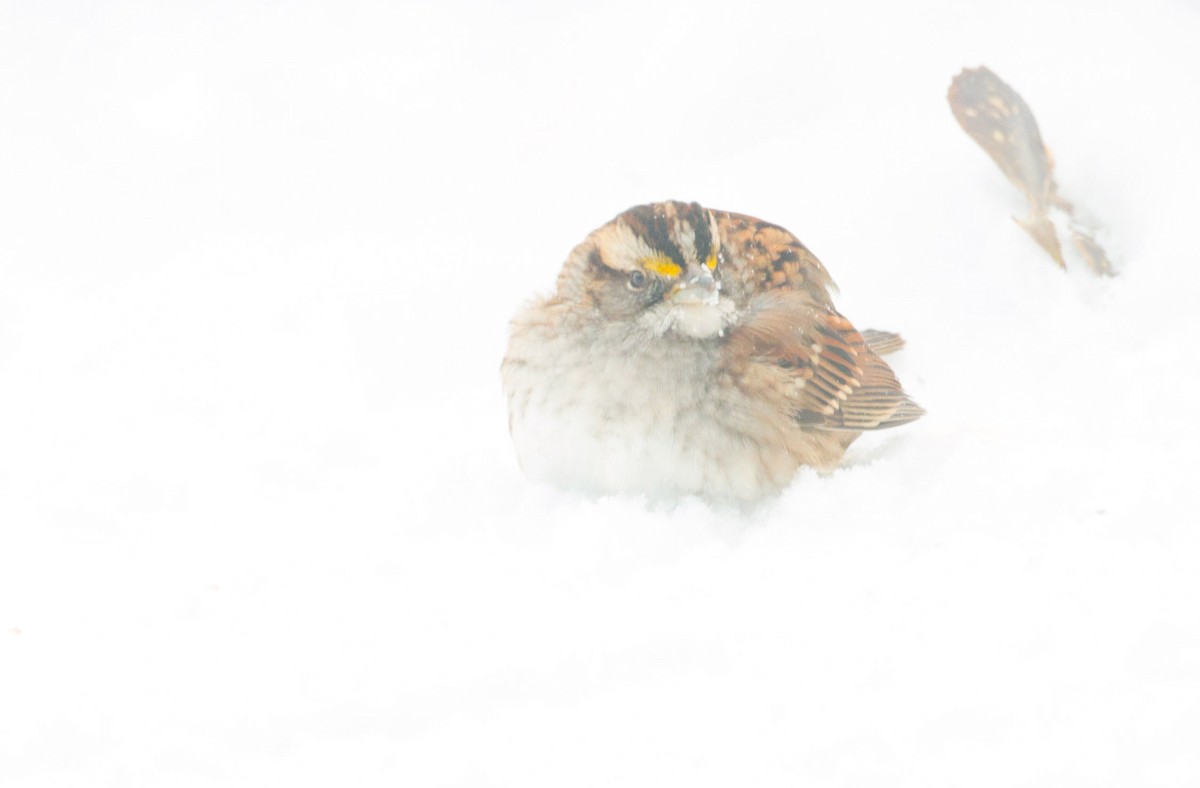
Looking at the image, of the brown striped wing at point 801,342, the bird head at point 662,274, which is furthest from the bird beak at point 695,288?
the brown striped wing at point 801,342

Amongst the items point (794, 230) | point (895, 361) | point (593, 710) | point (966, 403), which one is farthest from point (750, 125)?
point (593, 710)

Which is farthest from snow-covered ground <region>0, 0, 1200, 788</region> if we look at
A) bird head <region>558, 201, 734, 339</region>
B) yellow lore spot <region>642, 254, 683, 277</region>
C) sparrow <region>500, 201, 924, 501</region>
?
yellow lore spot <region>642, 254, 683, 277</region>

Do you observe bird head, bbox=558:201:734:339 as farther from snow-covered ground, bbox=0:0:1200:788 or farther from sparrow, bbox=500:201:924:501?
snow-covered ground, bbox=0:0:1200:788

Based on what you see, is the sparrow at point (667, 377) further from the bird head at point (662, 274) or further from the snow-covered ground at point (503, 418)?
the snow-covered ground at point (503, 418)

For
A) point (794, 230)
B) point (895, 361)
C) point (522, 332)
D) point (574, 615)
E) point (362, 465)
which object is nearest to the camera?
point (574, 615)

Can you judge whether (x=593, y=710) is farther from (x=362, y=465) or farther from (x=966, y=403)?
(x=966, y=403)

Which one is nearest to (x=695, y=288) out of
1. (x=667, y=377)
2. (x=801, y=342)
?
(x=667, y=377)

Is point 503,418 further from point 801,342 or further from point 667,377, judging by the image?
point 801,342
